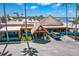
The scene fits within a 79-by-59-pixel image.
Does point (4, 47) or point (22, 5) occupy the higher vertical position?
point (22, 5)

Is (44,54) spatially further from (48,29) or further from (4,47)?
(4,47)

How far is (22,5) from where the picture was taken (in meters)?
4.54

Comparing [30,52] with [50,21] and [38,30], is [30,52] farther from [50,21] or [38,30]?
[50,21]

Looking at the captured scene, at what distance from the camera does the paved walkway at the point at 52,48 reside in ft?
15.0

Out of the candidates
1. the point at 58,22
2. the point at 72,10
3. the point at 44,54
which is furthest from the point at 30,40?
the point at 72,10

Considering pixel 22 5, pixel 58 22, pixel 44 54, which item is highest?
pixel 22 5

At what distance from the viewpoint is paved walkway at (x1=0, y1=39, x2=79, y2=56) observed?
4578 millimetres

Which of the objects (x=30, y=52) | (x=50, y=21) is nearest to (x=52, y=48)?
(x=30, y=52)

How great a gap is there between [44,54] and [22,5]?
3.67 feet

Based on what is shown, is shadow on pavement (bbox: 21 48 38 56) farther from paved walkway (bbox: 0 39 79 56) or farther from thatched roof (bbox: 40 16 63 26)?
thatched roof (bbox: 40 16 63 26)

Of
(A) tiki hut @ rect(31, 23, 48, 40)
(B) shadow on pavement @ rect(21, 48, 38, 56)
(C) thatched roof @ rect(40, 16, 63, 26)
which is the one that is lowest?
(B) shadow on pavement @ rect(21, 48, 38, 56)

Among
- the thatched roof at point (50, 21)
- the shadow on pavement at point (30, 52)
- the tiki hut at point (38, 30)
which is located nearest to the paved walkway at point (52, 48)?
the shadow on pavement at point (30, 52)

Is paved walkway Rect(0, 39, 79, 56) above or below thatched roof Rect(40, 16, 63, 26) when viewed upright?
below

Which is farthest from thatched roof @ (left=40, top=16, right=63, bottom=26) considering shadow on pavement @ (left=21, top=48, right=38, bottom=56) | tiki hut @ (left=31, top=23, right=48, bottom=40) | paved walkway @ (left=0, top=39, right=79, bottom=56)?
shadow on pavement @ (left=21, top=48, right=38, bottom=56)
